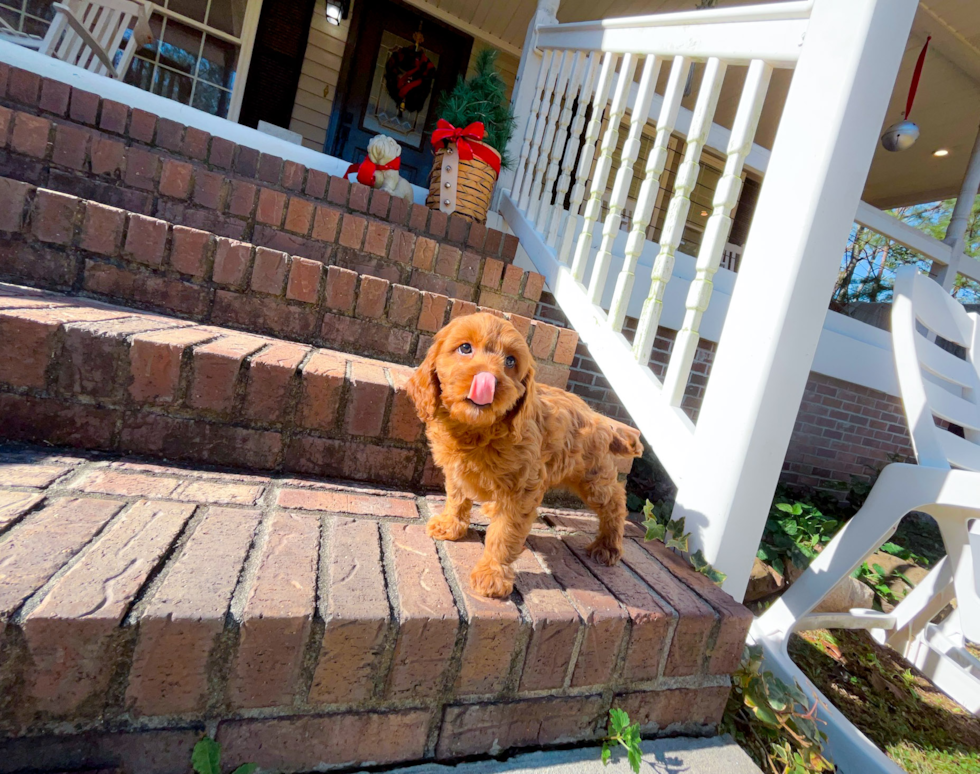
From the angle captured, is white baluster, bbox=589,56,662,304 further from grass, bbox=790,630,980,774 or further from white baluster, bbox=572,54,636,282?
grass, bbox=790,630,980,774

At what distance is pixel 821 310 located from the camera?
56.6 inches

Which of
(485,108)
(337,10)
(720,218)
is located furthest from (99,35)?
(720,218)

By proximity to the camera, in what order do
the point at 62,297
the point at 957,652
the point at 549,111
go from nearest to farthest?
the point at 62,297 < the point at 957,652 < the point at 549,111

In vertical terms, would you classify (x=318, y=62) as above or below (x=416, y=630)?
above

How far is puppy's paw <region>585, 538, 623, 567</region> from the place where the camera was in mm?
1413

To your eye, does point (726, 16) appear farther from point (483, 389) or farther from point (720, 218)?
point (483, 389)

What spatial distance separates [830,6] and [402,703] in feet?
7.17

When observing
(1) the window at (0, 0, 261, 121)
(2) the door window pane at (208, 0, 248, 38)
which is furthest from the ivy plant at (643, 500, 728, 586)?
(2) the door window pane at (208, 0, 248, 38)

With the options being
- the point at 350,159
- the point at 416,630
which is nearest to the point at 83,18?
the point at 350,159

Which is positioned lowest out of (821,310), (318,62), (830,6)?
(821,310)

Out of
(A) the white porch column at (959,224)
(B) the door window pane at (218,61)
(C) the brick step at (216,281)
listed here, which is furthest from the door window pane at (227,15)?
(A) the white porch column at (959,224)

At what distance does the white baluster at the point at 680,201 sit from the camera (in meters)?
1.77

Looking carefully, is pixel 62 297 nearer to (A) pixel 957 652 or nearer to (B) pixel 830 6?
(B) pixel 830 6

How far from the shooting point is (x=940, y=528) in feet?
5.54
